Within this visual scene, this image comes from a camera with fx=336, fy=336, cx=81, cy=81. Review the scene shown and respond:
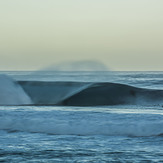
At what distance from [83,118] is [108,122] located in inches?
27.5

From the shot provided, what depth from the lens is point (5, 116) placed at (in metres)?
7.33

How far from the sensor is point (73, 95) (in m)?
12.4

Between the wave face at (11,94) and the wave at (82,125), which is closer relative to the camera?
the wave at (82,125)

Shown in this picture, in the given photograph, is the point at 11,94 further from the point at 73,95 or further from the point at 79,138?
the point at 79,138

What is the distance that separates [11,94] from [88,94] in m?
2.81

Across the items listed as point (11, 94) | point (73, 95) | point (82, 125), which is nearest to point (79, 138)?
point (82, 125)

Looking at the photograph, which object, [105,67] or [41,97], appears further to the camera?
[105,67]

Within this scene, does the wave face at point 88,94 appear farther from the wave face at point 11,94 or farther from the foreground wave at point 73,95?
the wave face at point 11,94

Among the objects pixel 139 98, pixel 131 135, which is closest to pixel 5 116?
pixel 131 135

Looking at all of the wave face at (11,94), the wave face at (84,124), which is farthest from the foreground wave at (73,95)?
the wave face at (84,124)

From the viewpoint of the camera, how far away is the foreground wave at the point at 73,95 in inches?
464

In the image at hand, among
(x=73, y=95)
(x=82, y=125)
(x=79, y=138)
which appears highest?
(x=73, y=95)

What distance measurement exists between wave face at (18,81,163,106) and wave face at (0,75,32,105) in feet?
1.63

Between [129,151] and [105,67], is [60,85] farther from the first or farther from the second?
[129,151]
